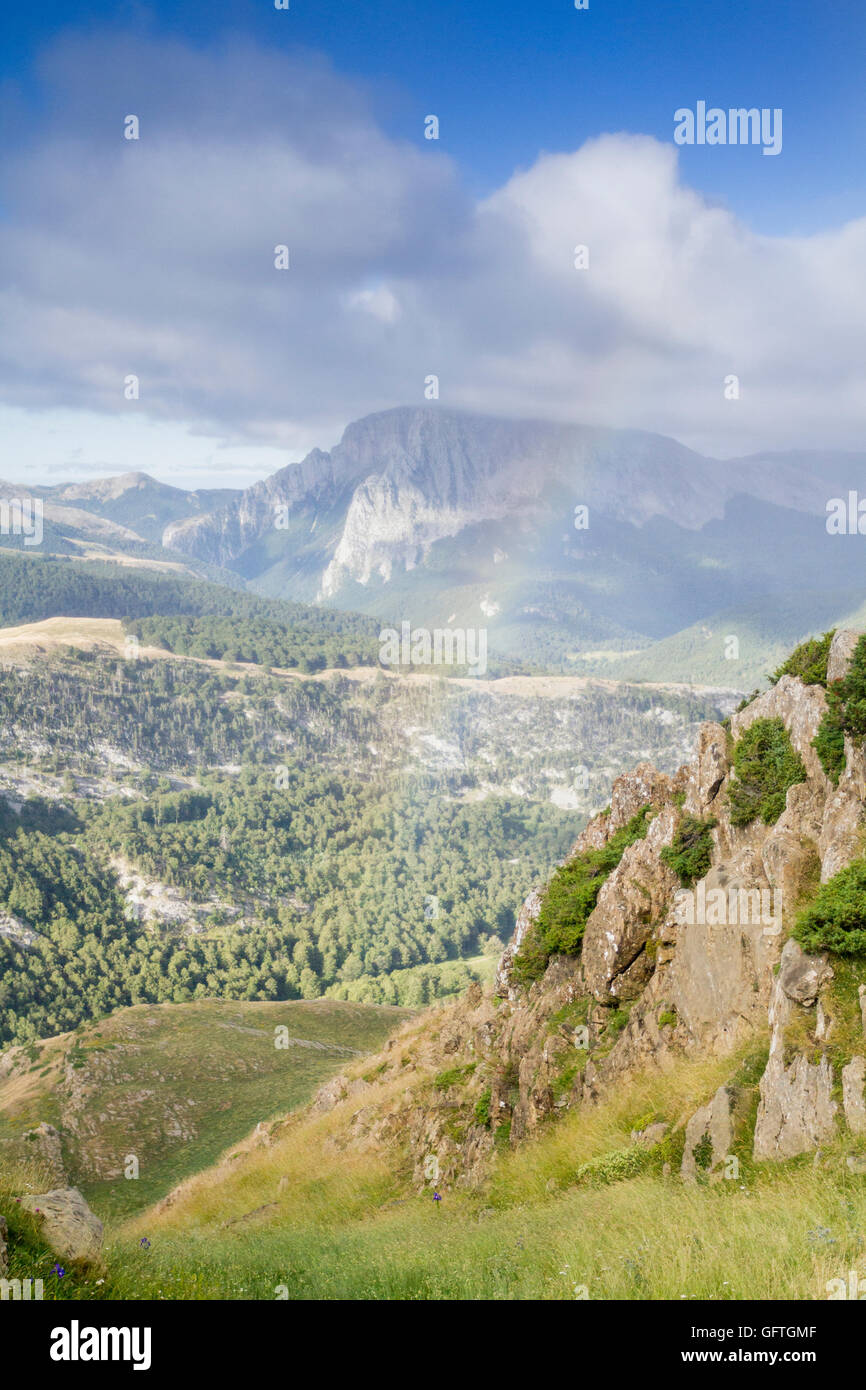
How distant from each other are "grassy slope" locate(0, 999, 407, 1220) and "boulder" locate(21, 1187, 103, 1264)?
112 feet

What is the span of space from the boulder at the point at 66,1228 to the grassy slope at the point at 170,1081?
34045 millimetres

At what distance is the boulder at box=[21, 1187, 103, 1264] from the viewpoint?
1015cm

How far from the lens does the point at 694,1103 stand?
49.3ft

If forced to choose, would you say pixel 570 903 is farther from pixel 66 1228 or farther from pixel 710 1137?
pixel 66 1228

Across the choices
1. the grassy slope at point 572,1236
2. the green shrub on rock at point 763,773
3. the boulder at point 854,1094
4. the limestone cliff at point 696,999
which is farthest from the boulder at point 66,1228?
the green shrub on rock at point 763,773

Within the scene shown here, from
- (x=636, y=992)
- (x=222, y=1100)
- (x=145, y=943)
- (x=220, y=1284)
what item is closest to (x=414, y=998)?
(x=145, y=943)

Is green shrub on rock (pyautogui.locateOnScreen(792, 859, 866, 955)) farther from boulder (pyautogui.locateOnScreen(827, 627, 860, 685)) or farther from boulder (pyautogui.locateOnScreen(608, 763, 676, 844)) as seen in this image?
boulder (pyautogui.locateOnScreen(608, 763, 676, 844))

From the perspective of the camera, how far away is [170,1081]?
6075 cm

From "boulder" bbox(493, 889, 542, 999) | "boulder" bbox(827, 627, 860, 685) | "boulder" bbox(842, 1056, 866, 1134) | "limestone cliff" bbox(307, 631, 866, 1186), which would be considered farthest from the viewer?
"boulder" bbox(493, 889, 542, 999)

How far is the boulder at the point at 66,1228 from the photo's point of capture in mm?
10148

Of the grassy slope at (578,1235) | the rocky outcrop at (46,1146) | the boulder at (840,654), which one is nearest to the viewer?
the grassy slope at (578,1235)

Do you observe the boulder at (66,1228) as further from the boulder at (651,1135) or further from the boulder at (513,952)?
the boulder at (513,952)

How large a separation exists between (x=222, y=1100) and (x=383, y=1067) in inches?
1174

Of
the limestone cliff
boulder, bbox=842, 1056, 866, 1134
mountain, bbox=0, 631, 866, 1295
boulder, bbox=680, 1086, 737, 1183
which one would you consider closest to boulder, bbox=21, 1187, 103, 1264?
mountain, bbox=0, 631, 866, 1295
